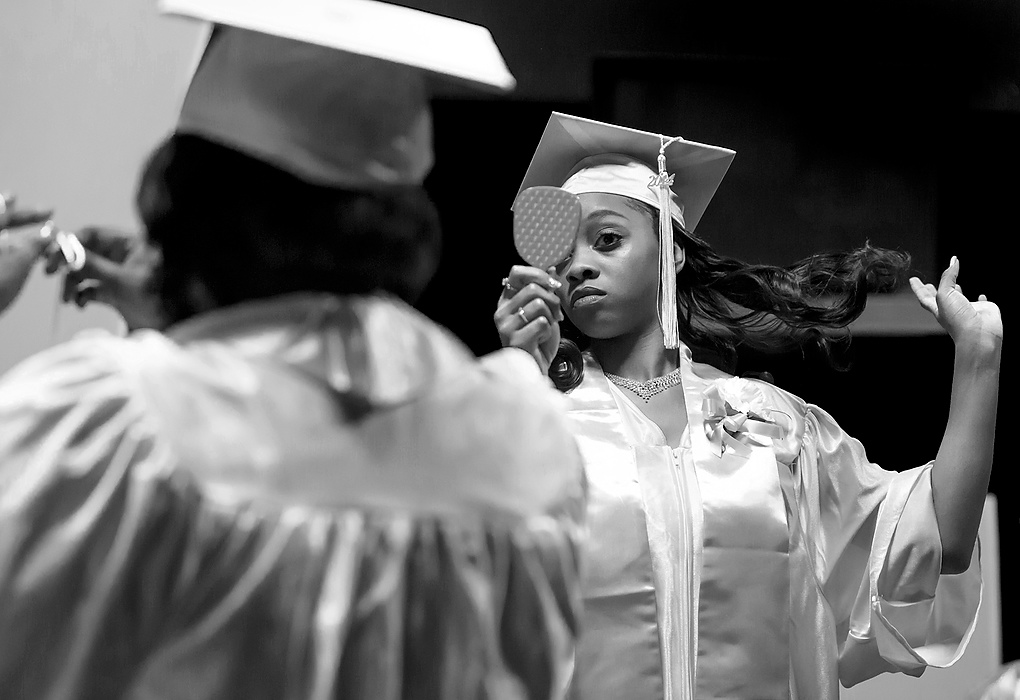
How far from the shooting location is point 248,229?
0.94 m

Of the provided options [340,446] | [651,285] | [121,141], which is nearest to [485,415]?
[340,446]

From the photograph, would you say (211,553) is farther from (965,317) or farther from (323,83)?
(965,317)

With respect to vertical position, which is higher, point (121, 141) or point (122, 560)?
point (122, 560)

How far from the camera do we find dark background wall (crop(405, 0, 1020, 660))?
317 cm

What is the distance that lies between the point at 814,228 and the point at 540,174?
3.73 feet

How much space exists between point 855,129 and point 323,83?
258cm

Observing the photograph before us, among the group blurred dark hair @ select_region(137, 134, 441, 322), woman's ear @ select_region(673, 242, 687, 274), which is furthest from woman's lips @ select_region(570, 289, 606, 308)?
blurred dark hair @ select_region(137, 134, 441, 322)

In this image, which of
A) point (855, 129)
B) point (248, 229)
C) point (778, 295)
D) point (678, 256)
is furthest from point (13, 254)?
point (855, 129)

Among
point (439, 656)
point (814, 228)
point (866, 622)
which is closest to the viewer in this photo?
point (439, 656)

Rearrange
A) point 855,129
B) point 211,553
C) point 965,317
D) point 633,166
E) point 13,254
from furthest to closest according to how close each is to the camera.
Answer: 1. point 855,129
2. point 633,166
3. point 965,317
4. point 13,254
5. point 211,553

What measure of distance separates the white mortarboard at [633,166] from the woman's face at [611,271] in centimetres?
3

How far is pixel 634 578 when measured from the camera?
2031mm

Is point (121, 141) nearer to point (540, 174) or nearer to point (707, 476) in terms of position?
point (540, 174)

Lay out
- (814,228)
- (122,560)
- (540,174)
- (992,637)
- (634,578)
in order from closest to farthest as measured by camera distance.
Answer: (122,560) → (634,578) → (540,174) → (992,637) → (814,228)
